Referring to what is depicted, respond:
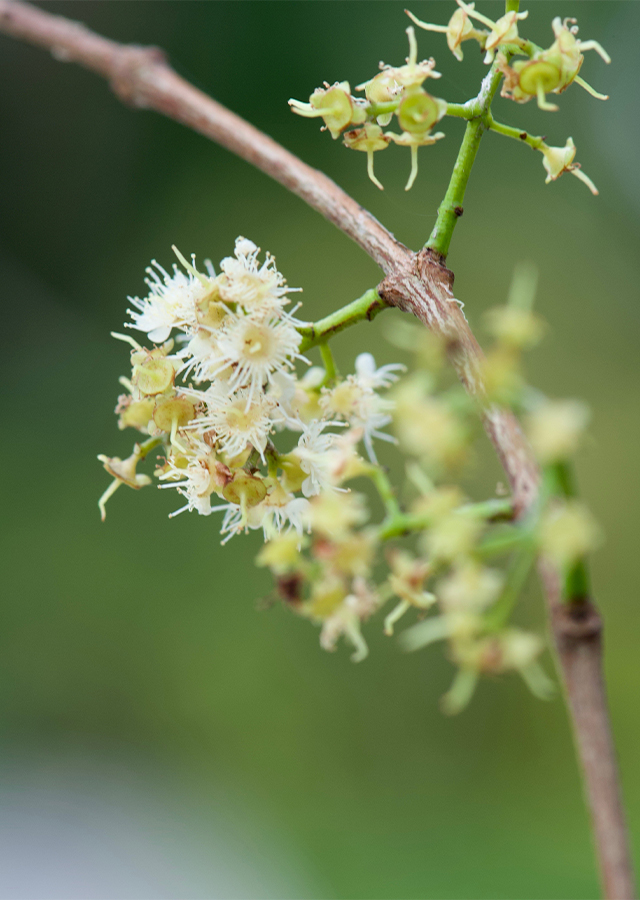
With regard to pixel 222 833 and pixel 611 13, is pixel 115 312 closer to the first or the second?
pixel 222 833

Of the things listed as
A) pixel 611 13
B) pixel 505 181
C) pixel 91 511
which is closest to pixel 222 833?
pixel 91 511

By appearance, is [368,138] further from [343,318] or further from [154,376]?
[154,376]

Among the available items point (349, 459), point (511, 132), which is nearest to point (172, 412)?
point (349, 459)

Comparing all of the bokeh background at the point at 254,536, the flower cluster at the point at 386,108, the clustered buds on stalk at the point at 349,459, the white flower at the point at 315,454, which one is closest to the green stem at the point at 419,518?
the clustered buds on stalk at the point at 349,459

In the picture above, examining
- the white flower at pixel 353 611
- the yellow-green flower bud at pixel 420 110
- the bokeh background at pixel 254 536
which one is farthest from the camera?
the bokeh background at pixel 254 536

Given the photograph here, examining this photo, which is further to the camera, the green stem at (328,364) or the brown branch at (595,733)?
the green stem at (328,364)

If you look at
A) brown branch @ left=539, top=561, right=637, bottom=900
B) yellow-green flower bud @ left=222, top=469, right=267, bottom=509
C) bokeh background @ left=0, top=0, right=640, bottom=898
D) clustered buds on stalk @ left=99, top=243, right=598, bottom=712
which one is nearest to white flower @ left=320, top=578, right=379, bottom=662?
clustered buds on stalk @ left=99, top=243, right=598, bottom=712

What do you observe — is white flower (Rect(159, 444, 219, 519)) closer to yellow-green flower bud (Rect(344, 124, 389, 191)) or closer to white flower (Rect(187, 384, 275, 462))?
white flower (Rect(187, 384, 275, 462))

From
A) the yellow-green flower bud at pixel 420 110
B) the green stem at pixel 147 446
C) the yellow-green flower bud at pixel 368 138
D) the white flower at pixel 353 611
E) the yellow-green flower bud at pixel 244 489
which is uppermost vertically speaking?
the yellow-green flower bud at pixel 368 138

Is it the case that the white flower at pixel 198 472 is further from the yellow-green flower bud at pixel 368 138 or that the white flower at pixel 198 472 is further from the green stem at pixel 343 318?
the yellow-green flower bud at pixel 368 138
